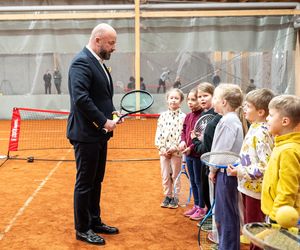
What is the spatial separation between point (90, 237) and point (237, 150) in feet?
5.56

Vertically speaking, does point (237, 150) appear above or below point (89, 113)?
below

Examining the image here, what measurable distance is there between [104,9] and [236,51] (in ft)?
16.2

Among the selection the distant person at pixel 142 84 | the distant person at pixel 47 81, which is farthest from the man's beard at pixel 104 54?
the distant person at pixel 47 81

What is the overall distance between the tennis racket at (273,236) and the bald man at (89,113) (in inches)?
82.2

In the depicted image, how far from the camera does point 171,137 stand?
15.9ft

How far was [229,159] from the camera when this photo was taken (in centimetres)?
316

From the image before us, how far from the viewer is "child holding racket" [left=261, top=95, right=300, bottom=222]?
7.58ft

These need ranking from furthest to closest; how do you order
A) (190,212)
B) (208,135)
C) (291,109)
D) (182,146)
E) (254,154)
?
(190,212), (182,146), (208,135), (254,154), (291,109)

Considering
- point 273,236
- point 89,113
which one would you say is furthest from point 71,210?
point 273,236

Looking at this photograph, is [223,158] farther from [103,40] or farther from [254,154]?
[103,40]

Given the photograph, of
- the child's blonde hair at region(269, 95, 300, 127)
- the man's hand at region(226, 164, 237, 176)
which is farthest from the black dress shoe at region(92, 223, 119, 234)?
the child's blonde hair at region(269, 95, 300, 127)

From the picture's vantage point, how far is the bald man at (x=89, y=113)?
364cm

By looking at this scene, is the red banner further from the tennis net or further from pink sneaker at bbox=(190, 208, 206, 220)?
pink sneaker at bbox=(190, 208, 206, 220)

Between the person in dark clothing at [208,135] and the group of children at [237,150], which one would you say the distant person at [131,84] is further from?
the person in dark clothing at [208,135]
